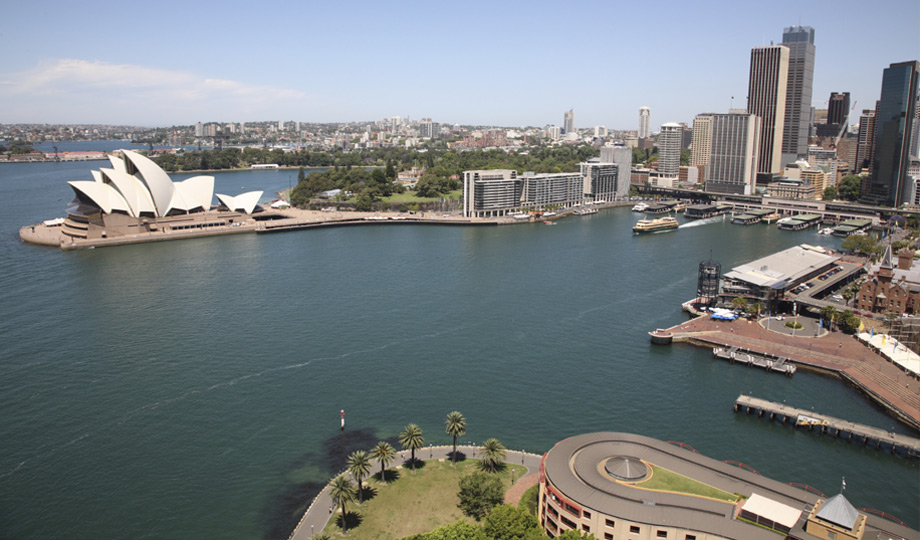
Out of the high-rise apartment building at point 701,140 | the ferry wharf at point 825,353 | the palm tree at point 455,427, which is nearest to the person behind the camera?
the palm tree at point 455,427

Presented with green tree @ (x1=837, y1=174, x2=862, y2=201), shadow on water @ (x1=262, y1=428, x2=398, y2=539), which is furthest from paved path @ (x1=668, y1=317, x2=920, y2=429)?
green tree @ (x1=837, y1=174, x2=862, y2=201)

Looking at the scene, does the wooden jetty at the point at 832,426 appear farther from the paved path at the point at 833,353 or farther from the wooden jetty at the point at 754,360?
the wooden jetty at the point at 754,360

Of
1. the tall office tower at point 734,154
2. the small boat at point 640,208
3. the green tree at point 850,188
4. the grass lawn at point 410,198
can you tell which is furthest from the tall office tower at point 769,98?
the grass lawn at point 410,198

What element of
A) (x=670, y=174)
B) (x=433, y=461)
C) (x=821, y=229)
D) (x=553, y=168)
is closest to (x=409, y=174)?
(x=553, y=168)

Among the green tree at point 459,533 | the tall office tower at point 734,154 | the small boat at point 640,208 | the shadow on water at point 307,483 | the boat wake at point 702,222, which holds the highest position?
the tall office tower at point 734,154

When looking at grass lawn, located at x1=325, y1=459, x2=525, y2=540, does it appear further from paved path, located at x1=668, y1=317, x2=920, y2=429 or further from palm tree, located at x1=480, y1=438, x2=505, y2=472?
paved path, located at x1=668, y1=317, x2=920, y2=429
